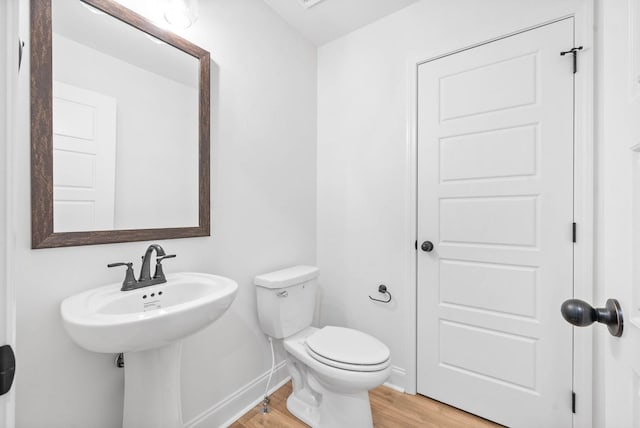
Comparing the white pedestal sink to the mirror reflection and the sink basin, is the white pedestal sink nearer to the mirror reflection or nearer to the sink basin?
the sink basin

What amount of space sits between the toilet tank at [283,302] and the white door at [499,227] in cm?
72

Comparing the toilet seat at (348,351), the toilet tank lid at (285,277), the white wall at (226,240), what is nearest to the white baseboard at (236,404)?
the white wall at (226,240)

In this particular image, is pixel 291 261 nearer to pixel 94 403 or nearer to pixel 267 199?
pixel 267 199

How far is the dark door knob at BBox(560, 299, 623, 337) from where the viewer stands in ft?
1.73

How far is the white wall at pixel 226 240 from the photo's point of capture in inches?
37.8

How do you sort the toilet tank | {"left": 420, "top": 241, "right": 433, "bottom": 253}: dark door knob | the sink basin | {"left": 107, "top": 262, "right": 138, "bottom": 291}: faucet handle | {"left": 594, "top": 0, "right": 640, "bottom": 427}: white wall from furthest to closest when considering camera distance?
{"left": 420, "top": 241, "right": 433, "bottom": 253}: dark door knob
the toilet tank
{"left": 107, "top": 262, "right": 138, "bottom": 291}: faucet handle
the sink basin
{"left": 594, "top": 0, "right": 640, "bottom": 427}: white wall

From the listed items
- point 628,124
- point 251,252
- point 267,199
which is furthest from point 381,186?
point 628,124

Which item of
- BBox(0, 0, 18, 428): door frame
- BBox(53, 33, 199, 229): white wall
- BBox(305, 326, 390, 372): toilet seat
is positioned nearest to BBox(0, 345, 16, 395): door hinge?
BBox(0, 0, 18, 428): door frame

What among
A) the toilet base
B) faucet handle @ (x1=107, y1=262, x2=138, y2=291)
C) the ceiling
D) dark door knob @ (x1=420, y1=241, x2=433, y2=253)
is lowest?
the toilet base

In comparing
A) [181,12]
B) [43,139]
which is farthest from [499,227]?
[43,139]

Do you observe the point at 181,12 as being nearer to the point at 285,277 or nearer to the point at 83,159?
the point at 83,159

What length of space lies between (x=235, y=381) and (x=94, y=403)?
67cm

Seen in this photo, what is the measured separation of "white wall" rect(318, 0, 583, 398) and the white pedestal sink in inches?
41.9

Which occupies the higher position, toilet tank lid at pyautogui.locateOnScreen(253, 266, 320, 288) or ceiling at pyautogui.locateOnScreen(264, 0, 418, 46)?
ceiling at pyautogui.locateOnScreen(264, 0, 418, 46)
